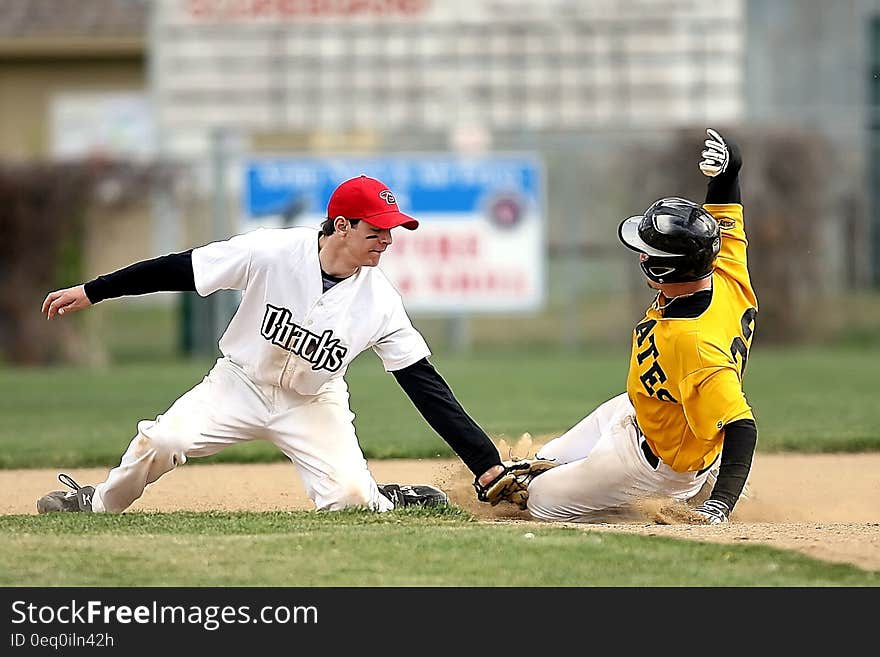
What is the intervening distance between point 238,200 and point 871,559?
12202mm

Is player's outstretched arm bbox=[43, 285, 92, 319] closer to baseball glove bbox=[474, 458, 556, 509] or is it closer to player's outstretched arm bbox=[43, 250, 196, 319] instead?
player's outstretched arm bbox=[43, 250, 196, 319]

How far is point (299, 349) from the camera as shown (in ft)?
20.5

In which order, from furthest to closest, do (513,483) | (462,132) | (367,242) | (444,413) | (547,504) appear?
(462,132)
(547,504)
(513,483)
(444,413)
(367,242)

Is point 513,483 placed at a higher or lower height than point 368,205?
lower

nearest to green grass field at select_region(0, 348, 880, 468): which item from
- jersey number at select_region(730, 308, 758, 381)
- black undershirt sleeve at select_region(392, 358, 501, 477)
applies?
black undershirt sleeve at select_region(392, 358, 501, 477)

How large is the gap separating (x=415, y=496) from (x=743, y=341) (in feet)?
5.36

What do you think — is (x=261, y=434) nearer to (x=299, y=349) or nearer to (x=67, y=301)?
(x=299, y=349)

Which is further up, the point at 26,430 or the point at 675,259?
the point at 675,259

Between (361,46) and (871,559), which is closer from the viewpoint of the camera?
(871,559)

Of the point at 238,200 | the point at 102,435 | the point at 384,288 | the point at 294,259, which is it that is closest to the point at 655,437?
the point at 384,288

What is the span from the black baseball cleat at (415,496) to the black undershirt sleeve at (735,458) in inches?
51.5

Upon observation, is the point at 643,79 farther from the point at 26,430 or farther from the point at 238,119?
the point at 26,430

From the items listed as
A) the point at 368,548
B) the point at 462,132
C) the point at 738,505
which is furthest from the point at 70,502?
the point at 462,132

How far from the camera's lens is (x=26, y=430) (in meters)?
10.5
